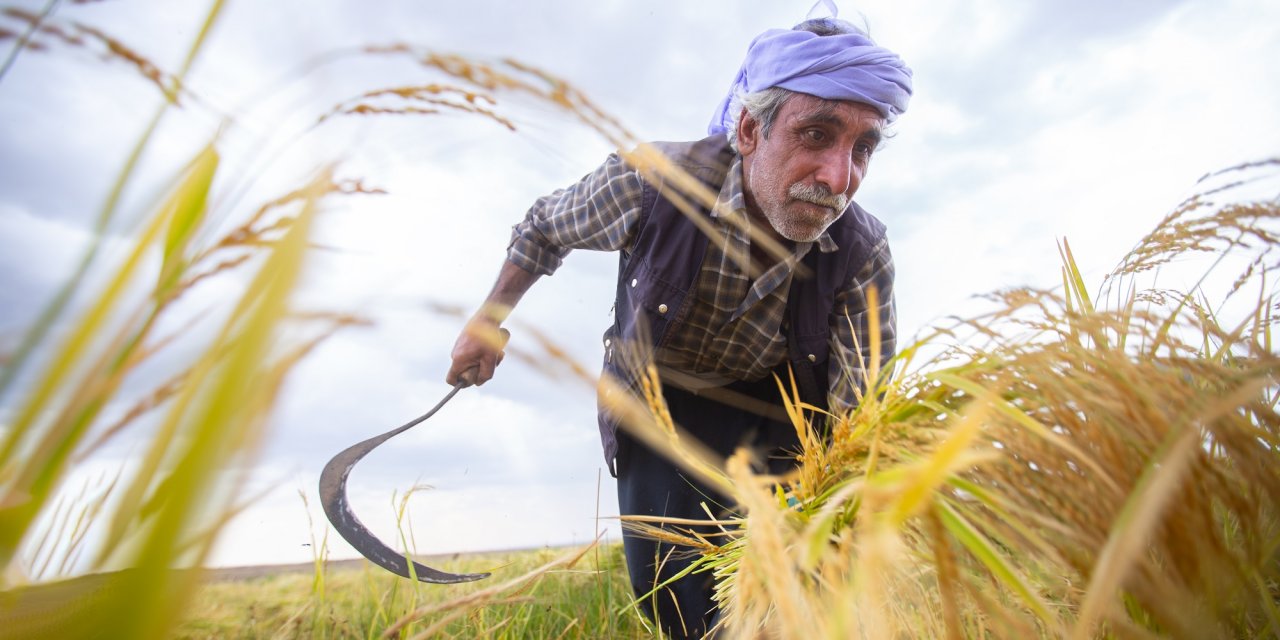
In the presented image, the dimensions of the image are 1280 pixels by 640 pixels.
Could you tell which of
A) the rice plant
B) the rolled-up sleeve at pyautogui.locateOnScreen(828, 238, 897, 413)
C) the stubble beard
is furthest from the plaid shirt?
the rice plant

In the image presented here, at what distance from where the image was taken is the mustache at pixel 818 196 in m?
2.69

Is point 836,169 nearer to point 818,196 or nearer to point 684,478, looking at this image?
point 818,196

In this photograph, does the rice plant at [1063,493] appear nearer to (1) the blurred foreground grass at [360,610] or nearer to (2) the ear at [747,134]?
(1) the blurred foreground grass at [360,610]

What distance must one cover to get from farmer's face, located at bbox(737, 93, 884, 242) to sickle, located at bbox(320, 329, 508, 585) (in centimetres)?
147

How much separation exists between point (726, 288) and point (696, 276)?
126 millimetres

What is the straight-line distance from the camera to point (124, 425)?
0.66 m

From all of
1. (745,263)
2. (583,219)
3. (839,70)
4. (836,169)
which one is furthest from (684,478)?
(839,70)

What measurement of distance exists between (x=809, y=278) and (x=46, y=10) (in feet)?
8.24

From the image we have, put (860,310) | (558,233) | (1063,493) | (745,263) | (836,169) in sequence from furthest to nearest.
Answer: (558,233)
(860,310)
(745,263)
(836,169)
(1063,493)

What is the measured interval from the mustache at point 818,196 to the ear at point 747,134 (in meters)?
0.37

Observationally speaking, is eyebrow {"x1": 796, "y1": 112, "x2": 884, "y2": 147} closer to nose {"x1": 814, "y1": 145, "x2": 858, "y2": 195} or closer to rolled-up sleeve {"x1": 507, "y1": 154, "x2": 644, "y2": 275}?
nose {"x1": 814, "y1": 145, "x2": 858, "y2": 195}

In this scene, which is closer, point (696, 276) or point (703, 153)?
point (696, 276)

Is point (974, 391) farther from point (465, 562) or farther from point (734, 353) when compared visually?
point (465, 562)

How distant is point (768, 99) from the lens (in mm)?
2908
